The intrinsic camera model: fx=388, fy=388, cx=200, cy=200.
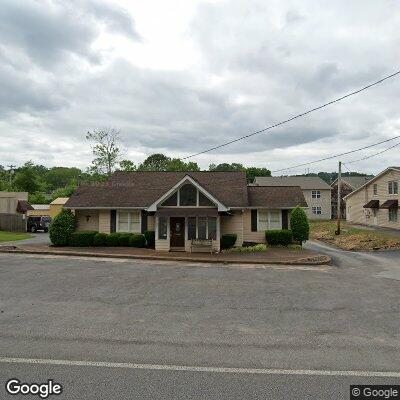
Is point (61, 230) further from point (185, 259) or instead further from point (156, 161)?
point (156, 161)

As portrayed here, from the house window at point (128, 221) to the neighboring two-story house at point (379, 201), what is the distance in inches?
1162

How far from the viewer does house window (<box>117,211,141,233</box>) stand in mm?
26984

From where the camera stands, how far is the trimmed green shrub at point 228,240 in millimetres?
25625

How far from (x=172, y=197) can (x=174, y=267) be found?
301 inches

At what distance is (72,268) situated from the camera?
17.3m

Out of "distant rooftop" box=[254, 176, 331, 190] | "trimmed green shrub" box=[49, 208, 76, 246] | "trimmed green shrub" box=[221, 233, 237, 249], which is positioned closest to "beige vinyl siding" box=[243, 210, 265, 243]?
"trimmed green shrub" box=[221, 233, 237, 249]

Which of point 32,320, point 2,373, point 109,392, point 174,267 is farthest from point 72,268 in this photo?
point 109,392

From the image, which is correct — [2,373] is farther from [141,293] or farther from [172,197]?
[172,197]

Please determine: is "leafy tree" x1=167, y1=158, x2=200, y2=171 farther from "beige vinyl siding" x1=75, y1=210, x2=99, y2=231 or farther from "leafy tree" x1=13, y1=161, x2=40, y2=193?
"beige vinyl siding" x1=75, y1=210, x2=99, y2=231

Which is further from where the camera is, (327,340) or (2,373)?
(327,340)

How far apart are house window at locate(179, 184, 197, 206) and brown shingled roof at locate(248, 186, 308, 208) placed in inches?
172

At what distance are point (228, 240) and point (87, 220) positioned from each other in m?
10.3

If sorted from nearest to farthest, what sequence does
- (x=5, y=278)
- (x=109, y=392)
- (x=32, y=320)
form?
(x=109, y=392) → (x=32, y=320) → (x=5, y=278)

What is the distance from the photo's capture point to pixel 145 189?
28.8 metres
